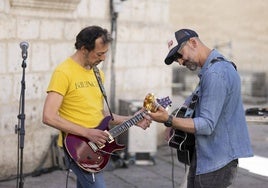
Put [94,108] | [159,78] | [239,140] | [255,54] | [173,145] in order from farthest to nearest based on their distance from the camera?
[255,54] → [159,78] → [94,108] → [173,145] → [239,140]

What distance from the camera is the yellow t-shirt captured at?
364 cm

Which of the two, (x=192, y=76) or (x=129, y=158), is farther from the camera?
(x=192, y=76)

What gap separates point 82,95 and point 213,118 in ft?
3.43

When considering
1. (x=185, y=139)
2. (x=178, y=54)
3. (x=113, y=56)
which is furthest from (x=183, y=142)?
(x=113, y=56)

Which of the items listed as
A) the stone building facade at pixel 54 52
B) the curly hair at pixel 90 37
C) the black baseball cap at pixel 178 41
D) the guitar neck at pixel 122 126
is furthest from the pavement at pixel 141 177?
the black baseball cap at pixel 178 41

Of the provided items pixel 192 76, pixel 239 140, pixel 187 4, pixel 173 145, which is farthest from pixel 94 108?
pixel 187 4

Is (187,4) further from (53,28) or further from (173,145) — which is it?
(173,145)

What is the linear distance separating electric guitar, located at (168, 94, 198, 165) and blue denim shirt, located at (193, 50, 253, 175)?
0.23ft

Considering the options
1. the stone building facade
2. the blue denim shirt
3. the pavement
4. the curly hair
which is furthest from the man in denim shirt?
the stone building facade

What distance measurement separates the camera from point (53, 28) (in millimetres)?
6590

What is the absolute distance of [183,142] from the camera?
341cm

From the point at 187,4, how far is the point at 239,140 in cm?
1628

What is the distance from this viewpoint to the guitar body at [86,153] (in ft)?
12.2

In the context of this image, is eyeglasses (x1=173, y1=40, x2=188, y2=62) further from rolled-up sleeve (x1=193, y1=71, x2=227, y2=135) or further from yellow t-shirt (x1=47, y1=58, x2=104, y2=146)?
yellow t-shirt (x1=47, y1=58, x2=104, y2=146)
